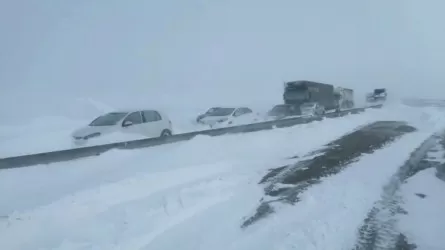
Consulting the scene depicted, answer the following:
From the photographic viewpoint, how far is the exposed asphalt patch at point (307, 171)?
6.90 metres

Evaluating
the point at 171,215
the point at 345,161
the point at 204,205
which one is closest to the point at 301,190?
the point at 204,205

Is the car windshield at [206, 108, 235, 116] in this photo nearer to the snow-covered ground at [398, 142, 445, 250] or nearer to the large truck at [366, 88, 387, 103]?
the snow-covered ground at [398, 142, 445, 250]

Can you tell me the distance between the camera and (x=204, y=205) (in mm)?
6664

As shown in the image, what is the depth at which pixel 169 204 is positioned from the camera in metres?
6.58

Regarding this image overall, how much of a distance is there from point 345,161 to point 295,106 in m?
20.9

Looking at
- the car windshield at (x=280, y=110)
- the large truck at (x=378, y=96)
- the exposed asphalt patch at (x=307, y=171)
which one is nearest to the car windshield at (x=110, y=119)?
the exposed asphalt patch at (x=307, y=171)

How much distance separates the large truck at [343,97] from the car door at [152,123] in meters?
28.3

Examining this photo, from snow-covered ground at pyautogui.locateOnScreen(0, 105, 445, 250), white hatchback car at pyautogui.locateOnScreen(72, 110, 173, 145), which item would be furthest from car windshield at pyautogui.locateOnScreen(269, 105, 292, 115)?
snow-covered ground at pyautogui.locateOnScreen(0, 105, 445, 250)

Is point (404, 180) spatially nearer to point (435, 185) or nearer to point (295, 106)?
point (435, 185)

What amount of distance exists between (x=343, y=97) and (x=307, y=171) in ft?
121

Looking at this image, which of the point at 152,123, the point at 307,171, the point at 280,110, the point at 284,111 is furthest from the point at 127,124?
the point at 284,111

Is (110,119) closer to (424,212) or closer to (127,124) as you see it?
(127,124)

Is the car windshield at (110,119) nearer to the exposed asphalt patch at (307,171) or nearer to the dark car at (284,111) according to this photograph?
the exposed asphalt patch at (307,171)

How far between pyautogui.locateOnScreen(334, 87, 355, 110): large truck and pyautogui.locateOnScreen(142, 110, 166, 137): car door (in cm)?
2834
